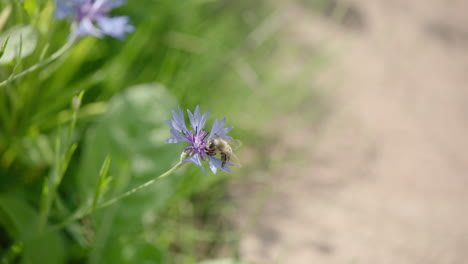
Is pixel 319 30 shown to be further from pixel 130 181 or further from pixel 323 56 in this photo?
pixel 130 181

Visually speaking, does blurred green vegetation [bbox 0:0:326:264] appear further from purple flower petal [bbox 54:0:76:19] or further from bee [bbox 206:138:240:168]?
bee [bbox 206:138:240:168]

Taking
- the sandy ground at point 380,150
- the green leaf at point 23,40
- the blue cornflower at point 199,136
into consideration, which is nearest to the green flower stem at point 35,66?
the green leaf at point 23,40

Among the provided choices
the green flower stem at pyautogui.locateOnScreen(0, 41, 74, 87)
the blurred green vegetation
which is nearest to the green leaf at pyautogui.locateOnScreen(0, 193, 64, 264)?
the blurred green vegetation

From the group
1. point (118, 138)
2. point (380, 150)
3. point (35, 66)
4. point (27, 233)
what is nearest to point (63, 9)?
point (35, 66)

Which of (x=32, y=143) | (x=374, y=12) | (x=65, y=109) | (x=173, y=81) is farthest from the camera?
(x=374, y=12)

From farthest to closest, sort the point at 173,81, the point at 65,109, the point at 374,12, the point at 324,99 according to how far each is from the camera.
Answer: the point at 374,12 → the point at 324,99 → the point at 173,81 → the point at 65,109

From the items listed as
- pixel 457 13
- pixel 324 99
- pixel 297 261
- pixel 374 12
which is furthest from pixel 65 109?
pixel 457 13
